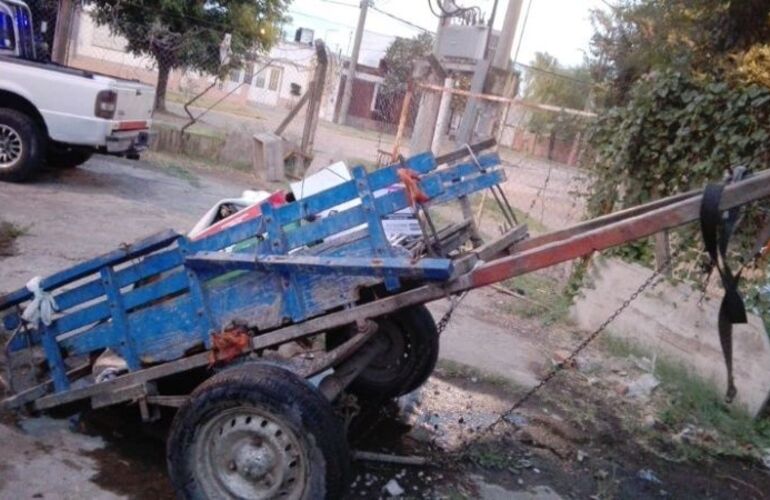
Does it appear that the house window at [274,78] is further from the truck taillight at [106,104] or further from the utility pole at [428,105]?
the truck taillight at [106,104]

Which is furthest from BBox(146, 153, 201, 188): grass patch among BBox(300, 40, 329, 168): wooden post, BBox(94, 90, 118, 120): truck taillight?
BBox(300, 40, 329, 168): wooden post

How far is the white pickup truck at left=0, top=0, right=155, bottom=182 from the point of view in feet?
27.2

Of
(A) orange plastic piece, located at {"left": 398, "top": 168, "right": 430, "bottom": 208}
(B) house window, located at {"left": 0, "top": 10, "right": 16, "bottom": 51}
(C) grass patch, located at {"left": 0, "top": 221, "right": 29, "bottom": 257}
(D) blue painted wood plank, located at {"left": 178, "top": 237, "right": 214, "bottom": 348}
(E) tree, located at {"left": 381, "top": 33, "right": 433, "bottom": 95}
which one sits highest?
(E) tree, located at {"left": 381, "top": 33, "right": 433, "bottom": 95}

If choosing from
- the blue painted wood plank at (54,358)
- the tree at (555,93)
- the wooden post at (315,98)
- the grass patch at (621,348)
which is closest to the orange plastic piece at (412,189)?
the blue painted wood plank at (54,358)

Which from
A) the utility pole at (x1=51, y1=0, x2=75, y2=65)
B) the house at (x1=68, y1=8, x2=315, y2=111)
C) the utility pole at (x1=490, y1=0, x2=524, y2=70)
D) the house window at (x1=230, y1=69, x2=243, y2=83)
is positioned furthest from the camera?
the house window at (x1=230, y1=69, x2=243, y2=83)

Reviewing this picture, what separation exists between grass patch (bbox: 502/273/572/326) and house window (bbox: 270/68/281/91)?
35.3 m

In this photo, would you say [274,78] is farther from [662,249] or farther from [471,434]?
[471,434]

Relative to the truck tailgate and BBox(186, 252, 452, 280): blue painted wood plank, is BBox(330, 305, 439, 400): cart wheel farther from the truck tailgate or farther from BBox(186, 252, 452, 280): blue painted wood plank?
the truck tailgate

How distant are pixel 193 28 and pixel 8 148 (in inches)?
419

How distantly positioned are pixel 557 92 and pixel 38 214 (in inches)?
1047

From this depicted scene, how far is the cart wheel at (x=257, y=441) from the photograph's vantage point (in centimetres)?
274

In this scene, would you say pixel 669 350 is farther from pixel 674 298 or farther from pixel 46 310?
pixel 46 310

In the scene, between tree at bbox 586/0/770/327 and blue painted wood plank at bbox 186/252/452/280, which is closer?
blue painted wood plank at bbox 186/252/452/280

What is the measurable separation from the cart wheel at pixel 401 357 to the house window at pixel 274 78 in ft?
127
